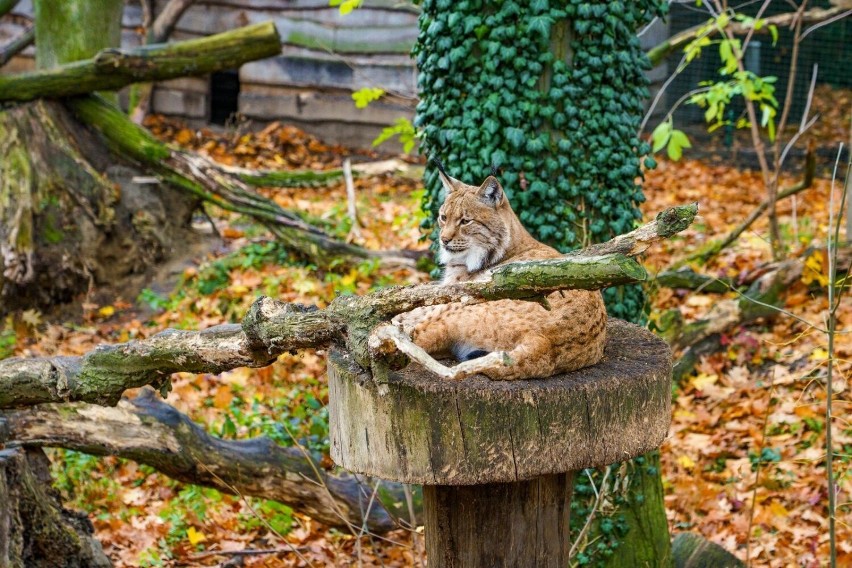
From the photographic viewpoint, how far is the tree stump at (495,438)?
3.37m

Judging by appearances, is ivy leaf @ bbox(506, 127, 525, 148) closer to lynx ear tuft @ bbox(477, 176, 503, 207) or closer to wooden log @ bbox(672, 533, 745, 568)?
lynx ear tuft @ bbox(477, 176, 503, 207)

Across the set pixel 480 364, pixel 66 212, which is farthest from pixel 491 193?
pixel 66 212

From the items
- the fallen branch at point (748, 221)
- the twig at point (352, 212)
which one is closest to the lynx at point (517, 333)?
the fallen branch at point (748, 221)

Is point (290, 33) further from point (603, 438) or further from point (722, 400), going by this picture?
point (603, 438)

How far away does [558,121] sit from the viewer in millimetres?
5344

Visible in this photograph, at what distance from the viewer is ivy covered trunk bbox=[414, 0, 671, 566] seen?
5312 millimetres

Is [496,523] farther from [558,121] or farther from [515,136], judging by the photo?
[558,121]

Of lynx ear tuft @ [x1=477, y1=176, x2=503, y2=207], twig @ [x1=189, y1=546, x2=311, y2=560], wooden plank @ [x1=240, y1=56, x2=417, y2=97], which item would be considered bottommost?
twig @ [x1=189, y1=546, x2=311, y2=560]

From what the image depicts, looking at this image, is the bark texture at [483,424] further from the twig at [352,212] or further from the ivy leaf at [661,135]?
the twig at [352,212]

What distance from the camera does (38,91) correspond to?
9133 mm

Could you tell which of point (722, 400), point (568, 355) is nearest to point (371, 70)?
point (722, 400)

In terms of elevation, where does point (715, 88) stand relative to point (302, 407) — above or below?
above

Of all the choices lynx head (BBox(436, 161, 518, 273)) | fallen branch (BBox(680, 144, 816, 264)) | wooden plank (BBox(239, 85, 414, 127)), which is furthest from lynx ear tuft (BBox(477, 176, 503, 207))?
wooden plank (BBox(239, 85, 414, 127))

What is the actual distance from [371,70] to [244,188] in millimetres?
5237
